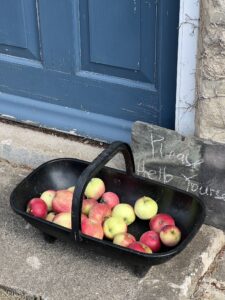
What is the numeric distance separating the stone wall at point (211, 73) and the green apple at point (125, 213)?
423 mm

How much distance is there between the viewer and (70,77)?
3252mm

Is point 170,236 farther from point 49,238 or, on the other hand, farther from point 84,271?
point 49,238

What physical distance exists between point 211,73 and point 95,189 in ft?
2.28

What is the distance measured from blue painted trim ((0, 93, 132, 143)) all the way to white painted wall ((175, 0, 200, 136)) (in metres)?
0.37

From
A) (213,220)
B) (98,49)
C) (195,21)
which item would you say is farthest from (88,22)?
(213,220)

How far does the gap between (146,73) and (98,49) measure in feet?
0.86

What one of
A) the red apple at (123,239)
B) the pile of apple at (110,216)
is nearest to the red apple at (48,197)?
the pile of apple at (110,216)

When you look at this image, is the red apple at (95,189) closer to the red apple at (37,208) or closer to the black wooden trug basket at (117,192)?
the black wooden trug basket at (117,192)

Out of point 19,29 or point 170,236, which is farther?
point 19,29

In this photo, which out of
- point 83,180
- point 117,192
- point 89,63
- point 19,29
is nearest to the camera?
point 83,180

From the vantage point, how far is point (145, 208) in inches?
108

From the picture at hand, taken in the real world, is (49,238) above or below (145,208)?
below

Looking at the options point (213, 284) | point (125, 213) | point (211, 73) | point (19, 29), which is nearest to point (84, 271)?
point (125, 213)

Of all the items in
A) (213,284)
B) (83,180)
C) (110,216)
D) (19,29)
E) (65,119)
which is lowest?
(213,284)
